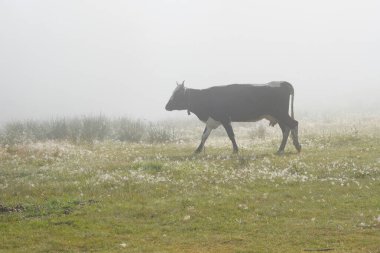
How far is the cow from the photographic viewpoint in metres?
23.9

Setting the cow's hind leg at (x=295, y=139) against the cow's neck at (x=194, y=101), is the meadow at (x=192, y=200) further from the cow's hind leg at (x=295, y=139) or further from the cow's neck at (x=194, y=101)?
the cow's neck at (x=194, y=101)

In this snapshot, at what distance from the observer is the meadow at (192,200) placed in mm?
11784

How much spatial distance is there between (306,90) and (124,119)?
81.0m

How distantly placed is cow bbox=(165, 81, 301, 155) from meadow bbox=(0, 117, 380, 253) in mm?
1173

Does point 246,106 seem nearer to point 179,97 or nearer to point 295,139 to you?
point 295,139

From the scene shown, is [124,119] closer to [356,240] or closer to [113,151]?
[113,151]

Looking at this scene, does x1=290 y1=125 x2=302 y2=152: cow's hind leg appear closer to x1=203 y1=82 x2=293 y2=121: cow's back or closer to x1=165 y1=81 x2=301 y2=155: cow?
x1=165 y1=81 x2=301 y2=155: cow

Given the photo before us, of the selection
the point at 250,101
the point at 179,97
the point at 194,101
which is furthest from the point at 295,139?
the point at 179,97

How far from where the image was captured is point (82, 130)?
1362 inches

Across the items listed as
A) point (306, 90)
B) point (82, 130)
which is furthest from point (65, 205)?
point (306, 90)

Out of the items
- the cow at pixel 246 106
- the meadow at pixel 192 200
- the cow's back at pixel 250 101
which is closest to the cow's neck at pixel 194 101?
the cow at pixel 246 106

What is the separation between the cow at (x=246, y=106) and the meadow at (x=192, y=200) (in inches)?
46.2

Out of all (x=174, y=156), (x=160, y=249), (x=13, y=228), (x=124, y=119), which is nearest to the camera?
(x=160, y=249)

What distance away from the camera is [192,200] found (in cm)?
1498
